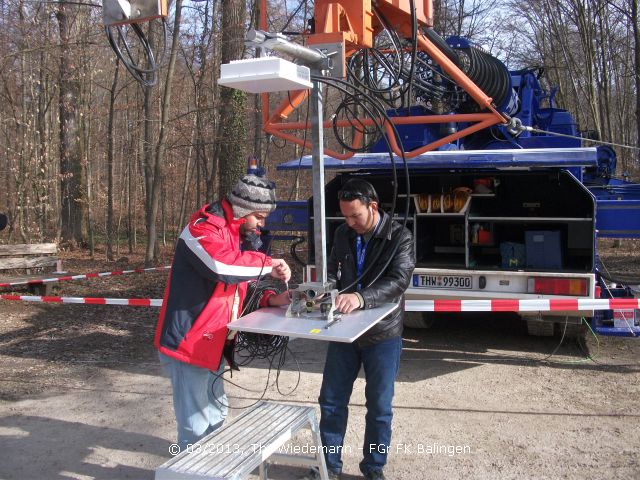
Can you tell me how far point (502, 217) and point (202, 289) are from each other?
3.78 meters

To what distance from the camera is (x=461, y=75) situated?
5469 mm

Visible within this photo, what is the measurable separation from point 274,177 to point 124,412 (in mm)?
21604

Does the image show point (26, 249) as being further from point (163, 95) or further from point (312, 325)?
point (312, 325)

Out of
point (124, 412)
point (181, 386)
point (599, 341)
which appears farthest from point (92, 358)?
point (599, 341)

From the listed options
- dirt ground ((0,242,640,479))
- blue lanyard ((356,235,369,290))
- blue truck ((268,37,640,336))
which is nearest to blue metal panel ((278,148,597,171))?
blue truck ((268,37,640,336))

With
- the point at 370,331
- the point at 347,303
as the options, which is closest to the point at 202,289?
the point at 347,303

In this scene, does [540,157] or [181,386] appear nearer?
[181,386]

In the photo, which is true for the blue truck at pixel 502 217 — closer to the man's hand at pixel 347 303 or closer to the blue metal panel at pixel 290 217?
the blue metal panel at pixel 290 217

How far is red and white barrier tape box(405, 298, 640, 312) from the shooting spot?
18.2 ft

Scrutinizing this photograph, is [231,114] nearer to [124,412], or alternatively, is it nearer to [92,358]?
[92,358]

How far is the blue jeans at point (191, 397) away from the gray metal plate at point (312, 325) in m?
0.36

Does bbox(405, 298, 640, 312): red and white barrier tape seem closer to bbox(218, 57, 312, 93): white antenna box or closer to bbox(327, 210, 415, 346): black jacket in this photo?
bbox(327, 210, 415, 346): black jacket

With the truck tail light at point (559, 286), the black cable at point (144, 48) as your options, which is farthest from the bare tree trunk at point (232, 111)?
the black cable at point (144, 48)

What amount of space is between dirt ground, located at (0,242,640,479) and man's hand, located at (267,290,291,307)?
1173 millimetres
